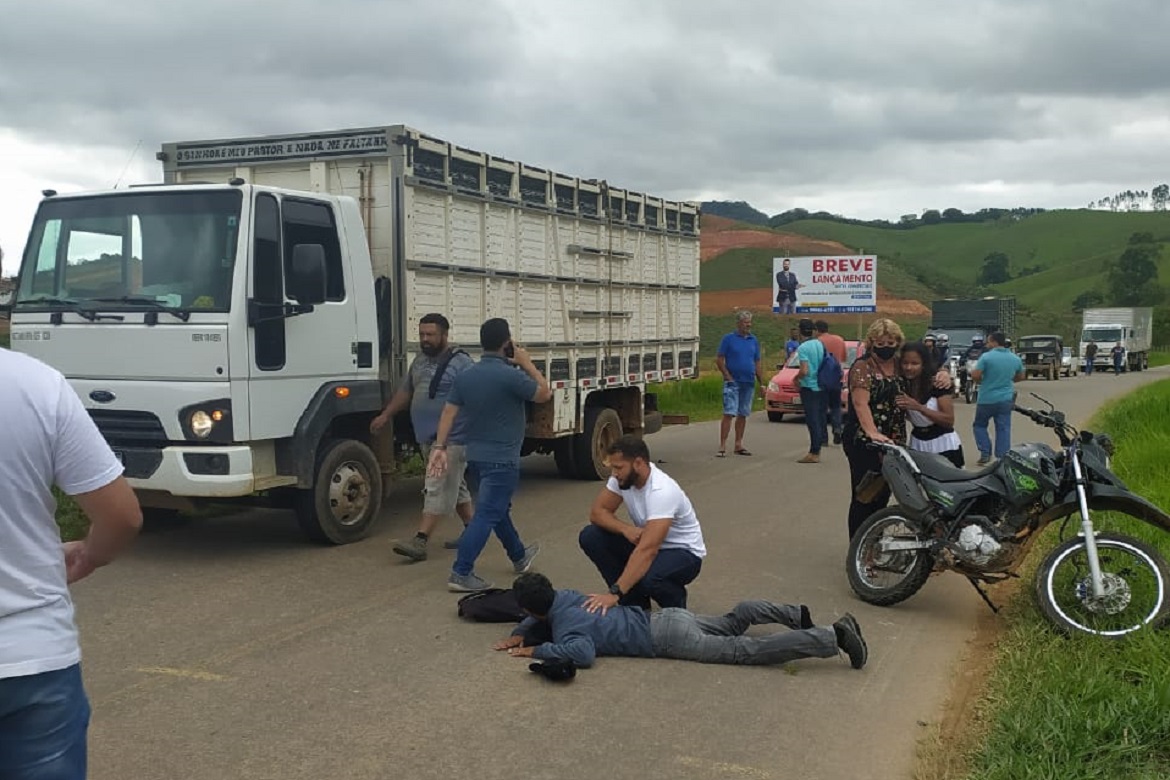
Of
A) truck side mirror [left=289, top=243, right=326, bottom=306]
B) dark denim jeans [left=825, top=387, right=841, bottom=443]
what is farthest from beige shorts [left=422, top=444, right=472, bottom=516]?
dark denim jeans [left=825, top=387, right=841, bottom=443]

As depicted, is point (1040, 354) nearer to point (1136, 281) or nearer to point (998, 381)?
point (998, 381)

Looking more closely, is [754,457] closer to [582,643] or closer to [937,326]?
[582,643]

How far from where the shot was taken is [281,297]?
754cm

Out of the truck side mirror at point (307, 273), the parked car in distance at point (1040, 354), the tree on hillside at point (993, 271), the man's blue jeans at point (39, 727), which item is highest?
the tree on hillside at point (993, 271)

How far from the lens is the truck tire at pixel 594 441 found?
1172 cm

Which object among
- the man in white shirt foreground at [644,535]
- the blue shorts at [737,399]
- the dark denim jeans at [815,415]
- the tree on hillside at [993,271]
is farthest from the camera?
the tree on hillside at [993,271]

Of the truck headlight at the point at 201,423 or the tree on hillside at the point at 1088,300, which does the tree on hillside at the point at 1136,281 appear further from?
the truck headlight at the point at 201,423

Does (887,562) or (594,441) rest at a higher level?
(594,441)

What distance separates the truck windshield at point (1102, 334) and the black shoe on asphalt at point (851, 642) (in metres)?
47.8

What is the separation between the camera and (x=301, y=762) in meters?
4.19

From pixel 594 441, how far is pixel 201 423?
207 inches

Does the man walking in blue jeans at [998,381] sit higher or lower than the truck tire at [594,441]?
higher

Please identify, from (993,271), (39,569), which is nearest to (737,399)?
(39,569)

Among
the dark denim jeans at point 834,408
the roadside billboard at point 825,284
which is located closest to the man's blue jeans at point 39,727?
the dark denim jeans at point 834,408
